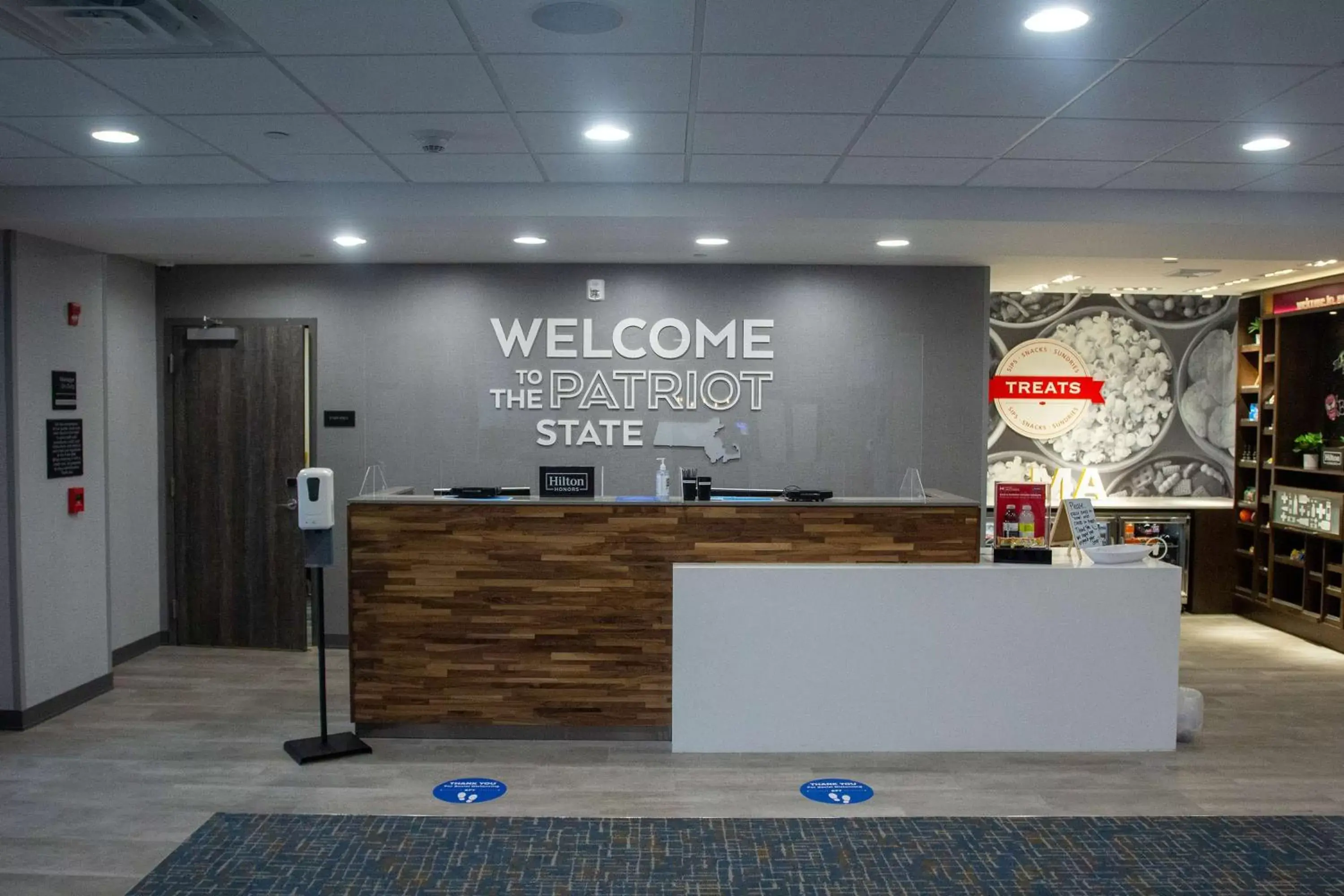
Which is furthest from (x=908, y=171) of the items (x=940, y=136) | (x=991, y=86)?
(x=991, y=86)

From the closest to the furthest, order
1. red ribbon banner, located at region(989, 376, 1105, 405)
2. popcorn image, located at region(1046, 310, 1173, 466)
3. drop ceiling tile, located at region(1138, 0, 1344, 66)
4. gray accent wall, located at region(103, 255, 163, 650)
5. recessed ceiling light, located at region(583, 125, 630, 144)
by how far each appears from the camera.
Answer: drop ceiling tile, located at region(1138, 0, 1344, 66) → recessed ceiling light, located at region(583, 125, 630, 144) → gray accent wall, located at region(103, 255, 163, 650) → red ribbon banner, located at region(989, 376, 1105, 405) → popcorn image, located at region(1046, 310, 1173, 466)

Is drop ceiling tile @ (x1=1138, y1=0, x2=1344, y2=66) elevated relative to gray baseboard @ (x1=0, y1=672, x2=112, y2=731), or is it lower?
elevated

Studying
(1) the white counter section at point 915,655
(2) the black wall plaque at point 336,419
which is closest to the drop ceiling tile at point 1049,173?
(1) the white counter section at point 915,655

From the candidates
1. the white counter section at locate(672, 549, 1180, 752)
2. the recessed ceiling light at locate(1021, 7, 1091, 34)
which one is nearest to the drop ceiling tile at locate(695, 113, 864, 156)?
the recessed ceiling light at locate(1021, 7, 1091, 34)

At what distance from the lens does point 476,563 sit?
516 cm

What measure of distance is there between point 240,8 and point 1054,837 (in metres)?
3.97

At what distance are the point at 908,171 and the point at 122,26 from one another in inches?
127

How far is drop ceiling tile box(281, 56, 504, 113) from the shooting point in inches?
130

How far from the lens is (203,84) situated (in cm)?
349

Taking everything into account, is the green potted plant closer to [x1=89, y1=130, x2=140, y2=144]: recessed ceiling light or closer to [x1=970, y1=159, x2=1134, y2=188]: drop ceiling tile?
[x1=970, y1=159, x2=1134, y2=188]: drop ceiling tile

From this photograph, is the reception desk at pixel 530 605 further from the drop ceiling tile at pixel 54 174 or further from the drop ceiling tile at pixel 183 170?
the drop ceiling tile at pixel 54 174

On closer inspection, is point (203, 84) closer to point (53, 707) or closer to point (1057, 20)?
point (1057, 20)

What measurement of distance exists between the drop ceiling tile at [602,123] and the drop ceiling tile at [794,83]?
0.25 metres

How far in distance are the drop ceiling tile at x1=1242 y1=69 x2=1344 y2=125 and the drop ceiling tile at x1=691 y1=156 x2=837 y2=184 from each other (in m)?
1.65
